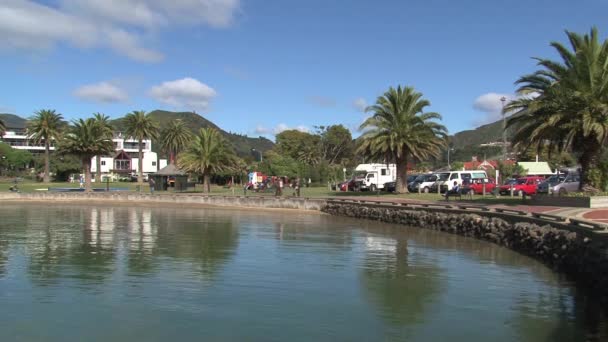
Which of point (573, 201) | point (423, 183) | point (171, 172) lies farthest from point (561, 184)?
point (171, 172)

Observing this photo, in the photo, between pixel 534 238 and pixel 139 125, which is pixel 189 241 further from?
pixel 139 125

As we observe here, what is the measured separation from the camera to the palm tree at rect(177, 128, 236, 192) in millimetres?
57625

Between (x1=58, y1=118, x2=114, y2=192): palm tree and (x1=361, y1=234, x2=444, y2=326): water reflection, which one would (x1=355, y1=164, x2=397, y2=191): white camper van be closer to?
(x1=58, y1=118, x2=114, y2=192): palm tree

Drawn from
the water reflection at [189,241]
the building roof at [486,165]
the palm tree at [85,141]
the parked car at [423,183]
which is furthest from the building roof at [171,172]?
the building roof at [486,165]

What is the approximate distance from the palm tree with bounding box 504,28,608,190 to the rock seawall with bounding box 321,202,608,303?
22.1ft

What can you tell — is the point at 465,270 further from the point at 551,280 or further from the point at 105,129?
the point at 105,129

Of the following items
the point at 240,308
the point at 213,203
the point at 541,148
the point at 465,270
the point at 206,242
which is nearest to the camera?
the point at 240,308

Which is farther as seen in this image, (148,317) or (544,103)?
(544,103)

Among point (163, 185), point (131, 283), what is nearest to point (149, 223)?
point (131, 283)

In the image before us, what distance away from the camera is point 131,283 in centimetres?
1553

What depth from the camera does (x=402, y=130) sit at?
45594 millimetres

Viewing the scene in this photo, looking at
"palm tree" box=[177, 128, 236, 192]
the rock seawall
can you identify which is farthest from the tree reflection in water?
"palm tree" box=[177, 128, 236, 192]

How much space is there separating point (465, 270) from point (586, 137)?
1565 cm

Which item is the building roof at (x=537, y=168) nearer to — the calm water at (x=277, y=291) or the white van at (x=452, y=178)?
the white van at (x=452, y=178)
